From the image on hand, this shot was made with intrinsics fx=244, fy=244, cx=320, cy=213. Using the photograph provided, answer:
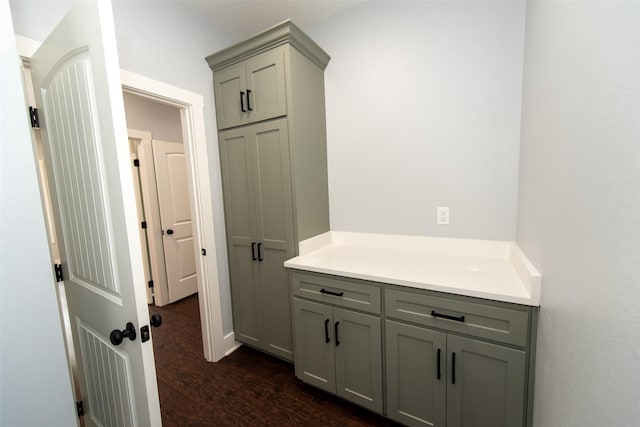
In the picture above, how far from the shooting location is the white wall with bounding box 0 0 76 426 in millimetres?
762

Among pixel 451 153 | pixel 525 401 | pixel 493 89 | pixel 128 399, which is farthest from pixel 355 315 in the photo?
pixel 493 89

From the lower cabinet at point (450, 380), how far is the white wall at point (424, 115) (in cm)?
77

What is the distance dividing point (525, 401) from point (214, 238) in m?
2.17

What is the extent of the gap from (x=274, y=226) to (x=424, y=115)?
1368 millimetres

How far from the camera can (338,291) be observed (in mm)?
1522

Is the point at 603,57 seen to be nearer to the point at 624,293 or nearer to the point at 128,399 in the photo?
the point at 624,293

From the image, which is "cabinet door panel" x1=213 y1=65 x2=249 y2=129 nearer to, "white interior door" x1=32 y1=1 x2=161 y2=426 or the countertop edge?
"white interior door" x1=32 y1=1 x2=161 y2=426

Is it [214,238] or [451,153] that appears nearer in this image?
[451,153]

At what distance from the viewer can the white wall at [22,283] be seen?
0.76 metres

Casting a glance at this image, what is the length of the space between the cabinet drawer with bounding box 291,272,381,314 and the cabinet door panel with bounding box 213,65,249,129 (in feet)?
4.31

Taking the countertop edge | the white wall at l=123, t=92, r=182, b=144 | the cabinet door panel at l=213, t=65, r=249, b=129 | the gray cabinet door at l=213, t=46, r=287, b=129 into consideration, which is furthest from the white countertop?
the white wall at l=123, t=92, r=182, b=144

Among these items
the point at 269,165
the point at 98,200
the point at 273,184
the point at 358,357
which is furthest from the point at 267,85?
the point at 358,357

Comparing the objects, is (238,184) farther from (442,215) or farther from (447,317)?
(447,317)

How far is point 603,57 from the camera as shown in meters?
0.59
